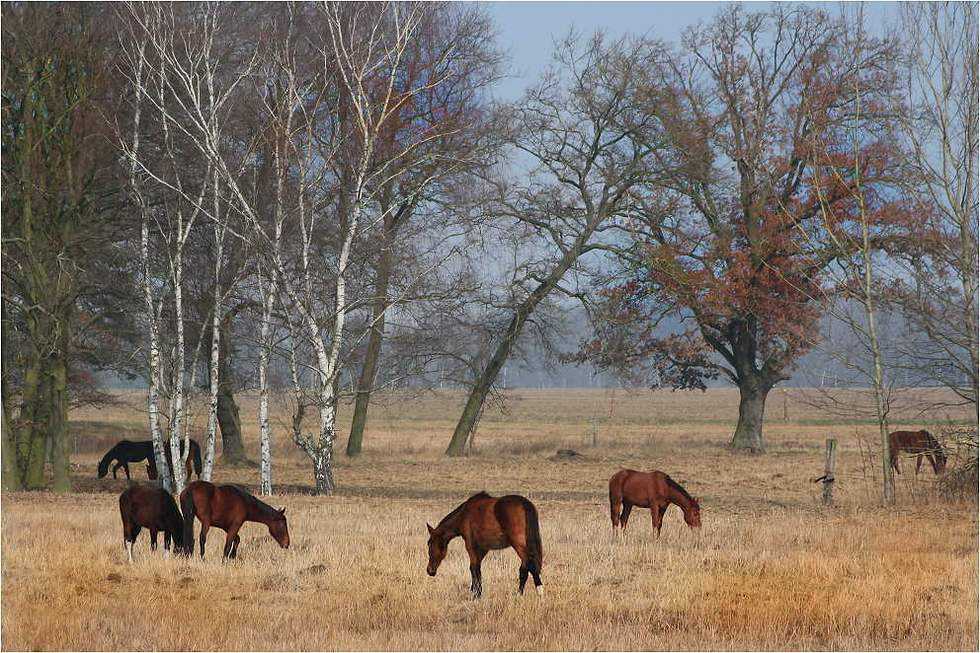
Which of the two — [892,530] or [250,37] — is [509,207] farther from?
[892,530]

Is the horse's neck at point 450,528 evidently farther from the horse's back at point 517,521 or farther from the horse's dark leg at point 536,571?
the horse's dark leg at point 536,571

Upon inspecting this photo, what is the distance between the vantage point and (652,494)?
48.9 feet

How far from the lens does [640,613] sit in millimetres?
10359

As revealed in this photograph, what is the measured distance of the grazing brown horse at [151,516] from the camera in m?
13.1

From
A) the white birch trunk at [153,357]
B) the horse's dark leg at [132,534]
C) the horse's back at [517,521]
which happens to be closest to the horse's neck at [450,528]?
the horse's back at [517,521]

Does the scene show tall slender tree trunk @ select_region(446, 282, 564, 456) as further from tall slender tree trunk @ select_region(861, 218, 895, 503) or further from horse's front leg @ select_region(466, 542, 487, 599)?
horse's front leg @ select_region(466, 542, 487, 599)

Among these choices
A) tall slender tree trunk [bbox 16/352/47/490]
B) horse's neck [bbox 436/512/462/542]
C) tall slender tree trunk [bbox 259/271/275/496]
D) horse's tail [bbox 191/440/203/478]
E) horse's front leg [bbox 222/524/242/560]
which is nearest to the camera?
horse's neck [bbox 436/512/462/542]

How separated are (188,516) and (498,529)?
4.26 meters

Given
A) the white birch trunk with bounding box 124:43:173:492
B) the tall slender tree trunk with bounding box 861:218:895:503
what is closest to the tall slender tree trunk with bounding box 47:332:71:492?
the white birch trunk with bounding box 124:43:173:492

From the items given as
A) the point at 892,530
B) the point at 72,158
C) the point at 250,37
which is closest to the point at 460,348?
the point at 250,37

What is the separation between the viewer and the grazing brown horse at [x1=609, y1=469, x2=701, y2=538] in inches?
587

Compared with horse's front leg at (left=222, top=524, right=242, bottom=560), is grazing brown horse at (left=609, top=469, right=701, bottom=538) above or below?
above

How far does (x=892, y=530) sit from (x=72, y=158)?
668 inches

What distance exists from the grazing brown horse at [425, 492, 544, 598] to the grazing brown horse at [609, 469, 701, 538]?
4.53 metres
